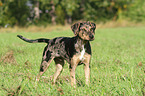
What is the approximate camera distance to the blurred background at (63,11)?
27.3m

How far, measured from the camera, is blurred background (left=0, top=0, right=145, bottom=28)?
89.7ft

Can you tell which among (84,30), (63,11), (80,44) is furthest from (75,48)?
(63,11)

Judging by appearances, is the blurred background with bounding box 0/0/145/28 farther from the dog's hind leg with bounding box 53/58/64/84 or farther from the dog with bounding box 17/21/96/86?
the dog with bounding box 17/21/96/86

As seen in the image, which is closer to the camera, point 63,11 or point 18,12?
point 18,12

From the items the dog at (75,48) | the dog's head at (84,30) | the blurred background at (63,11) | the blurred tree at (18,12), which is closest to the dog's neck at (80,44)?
the dog at (75,48)

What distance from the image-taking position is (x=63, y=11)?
100ft

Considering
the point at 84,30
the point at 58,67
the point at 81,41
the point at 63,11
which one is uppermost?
the point at 63,11

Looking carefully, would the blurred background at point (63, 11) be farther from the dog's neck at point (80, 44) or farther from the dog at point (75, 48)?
the dog's neck at point (80, 44)

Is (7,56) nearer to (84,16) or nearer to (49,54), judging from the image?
(49,54)

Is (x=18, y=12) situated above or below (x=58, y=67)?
above

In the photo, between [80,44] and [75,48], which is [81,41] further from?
[75,48]

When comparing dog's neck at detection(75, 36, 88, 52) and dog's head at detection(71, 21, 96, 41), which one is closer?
dog's head at detection(71, 21, 96, 41)

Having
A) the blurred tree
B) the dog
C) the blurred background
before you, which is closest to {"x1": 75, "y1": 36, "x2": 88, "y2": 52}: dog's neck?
the dog

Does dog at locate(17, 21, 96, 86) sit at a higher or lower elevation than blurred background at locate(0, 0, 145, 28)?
lower
